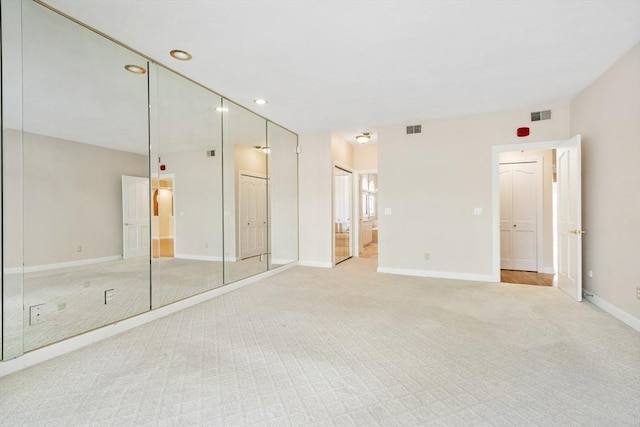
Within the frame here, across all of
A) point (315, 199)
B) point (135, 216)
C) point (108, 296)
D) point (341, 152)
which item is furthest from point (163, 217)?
point (341, 152)

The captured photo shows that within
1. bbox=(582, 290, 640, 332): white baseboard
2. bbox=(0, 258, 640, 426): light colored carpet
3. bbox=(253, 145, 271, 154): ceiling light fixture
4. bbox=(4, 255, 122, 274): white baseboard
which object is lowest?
bbox=(0, 258, 640, 426): light colored carpet

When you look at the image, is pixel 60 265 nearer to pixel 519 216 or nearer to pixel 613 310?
pixel 613 310

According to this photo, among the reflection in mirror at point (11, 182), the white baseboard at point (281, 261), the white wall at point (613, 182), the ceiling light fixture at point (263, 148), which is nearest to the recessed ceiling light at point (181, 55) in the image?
the reflection in mirror at point (11, 182)

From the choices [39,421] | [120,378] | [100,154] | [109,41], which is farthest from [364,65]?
[39,421]

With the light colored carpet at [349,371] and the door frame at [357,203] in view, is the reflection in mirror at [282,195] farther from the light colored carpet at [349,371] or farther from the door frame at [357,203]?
the light colored carpet at [349,371]

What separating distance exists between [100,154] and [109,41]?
1.20 m

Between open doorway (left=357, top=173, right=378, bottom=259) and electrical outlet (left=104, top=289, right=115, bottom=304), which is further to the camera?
open doorway (left=357, top=173, right=378, bottom=259)

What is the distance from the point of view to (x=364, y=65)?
3.39 m

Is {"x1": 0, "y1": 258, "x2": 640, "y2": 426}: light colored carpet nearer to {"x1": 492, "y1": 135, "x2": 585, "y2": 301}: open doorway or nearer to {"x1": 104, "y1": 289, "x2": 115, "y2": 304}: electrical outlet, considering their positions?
{"x1": 104, "y1": 289, "x2": 115, "y2": 304}: electrical outlet

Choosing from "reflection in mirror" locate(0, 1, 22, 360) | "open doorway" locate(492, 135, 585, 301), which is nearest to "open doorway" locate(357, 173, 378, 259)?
"open doorway" locate(492, 135, 585, 301)

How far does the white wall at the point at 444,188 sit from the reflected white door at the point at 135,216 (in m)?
4.06

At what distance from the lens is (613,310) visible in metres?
3.39

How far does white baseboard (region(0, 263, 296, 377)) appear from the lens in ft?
7.41

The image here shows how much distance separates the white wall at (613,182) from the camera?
120 inches
